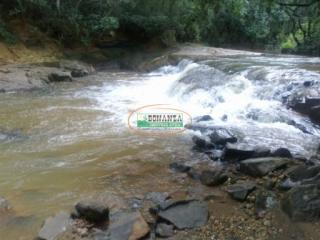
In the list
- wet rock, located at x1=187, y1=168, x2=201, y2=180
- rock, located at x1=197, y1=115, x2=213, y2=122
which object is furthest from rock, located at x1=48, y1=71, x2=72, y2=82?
wet rock, located at x1=187, y1=168, x2=201, y2=180

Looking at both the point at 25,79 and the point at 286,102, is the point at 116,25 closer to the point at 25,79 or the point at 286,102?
the point at 25,79

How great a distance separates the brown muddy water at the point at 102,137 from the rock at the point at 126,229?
1.78 feet

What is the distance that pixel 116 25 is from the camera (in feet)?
46.8

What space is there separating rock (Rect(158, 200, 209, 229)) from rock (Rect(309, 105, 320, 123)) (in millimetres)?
3756

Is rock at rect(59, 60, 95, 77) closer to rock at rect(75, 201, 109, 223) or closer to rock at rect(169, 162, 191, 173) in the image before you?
rock at rect(169, 162, 191, 173)

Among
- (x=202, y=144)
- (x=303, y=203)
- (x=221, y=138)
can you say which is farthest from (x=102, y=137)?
(x=303, y=203)

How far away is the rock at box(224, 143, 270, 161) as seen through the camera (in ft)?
15.5

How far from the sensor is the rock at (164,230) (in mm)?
3088

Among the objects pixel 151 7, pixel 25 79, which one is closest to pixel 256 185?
pixel 25 79

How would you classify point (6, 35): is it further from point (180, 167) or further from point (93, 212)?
point (93, 212)

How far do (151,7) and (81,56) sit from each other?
325 centimetres

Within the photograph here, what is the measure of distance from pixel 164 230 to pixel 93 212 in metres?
0.59

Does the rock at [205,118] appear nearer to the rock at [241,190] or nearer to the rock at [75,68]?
the rock at [241,190]

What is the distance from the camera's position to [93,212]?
3.28m
